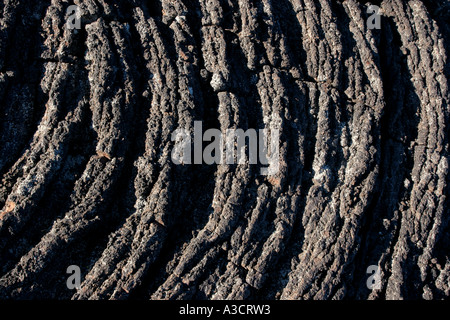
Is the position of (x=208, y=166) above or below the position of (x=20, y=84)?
below

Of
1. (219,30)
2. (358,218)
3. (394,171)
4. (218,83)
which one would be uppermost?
(219,30)

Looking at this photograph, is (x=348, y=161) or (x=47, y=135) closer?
(x=47, y=135)

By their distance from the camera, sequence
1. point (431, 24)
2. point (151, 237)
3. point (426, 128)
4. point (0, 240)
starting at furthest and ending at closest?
point (431, 24) → point (426, 128) → point (151, 237) → point (0, 240)

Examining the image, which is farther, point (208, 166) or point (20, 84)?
point (208, 166)

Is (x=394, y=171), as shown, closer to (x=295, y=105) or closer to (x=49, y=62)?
(x=295, y=105)

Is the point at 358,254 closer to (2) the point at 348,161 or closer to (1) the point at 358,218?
(1) the point at 358,218
